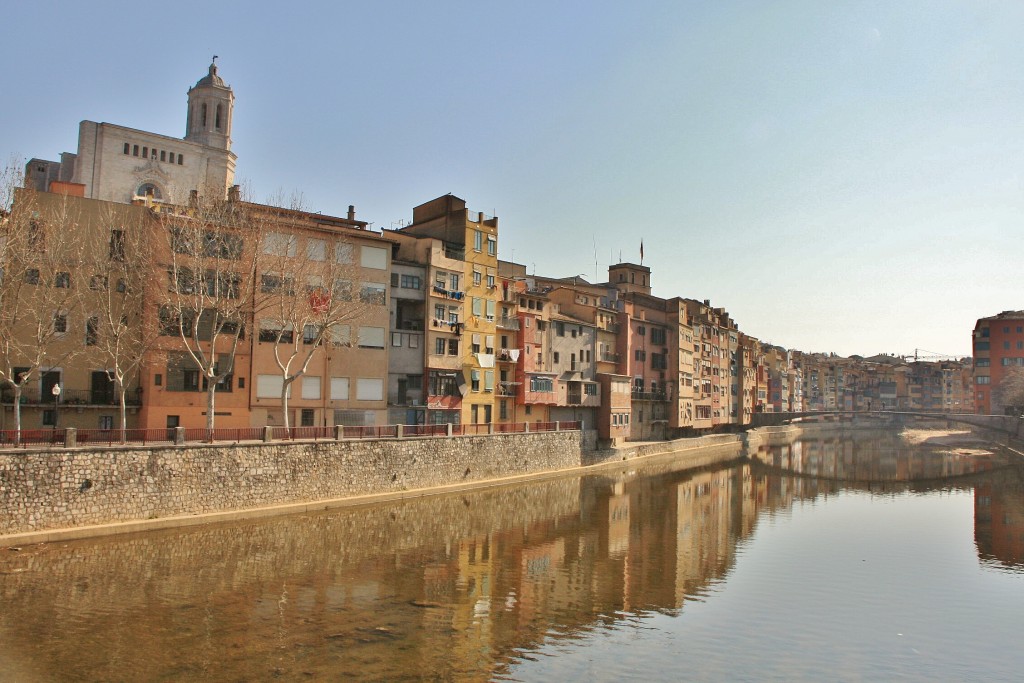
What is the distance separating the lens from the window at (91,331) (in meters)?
36.9

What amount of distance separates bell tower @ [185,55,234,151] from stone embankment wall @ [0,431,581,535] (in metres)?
65.6

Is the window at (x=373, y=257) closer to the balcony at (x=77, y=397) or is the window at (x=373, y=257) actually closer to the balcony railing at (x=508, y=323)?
the balcony railing at (x=508, y=323)

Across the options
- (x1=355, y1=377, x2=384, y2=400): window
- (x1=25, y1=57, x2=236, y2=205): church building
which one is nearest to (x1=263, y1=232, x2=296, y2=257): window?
(x1=355, y1=377, x2=384, y2=400): window

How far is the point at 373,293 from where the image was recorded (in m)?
46.2

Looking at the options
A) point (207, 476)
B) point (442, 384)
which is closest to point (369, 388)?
point (442, 384)

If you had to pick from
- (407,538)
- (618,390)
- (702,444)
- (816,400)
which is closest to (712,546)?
(407,538)

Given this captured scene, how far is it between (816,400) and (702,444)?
121 meters

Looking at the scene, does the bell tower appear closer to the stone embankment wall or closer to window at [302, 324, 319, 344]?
window at [302, 324, 319, 344]

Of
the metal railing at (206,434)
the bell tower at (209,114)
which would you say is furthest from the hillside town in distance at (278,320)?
the bell tower at (209,114)

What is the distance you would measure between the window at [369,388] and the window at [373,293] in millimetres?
4898

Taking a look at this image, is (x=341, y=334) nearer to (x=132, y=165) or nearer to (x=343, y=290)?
(x=343, y=290)

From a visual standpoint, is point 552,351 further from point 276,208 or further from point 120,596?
point 120,596

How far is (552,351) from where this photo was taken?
203 feet

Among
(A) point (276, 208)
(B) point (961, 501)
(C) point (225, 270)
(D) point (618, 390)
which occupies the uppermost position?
(A) point (276, 208)
